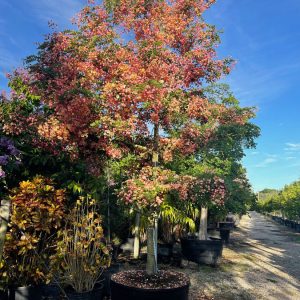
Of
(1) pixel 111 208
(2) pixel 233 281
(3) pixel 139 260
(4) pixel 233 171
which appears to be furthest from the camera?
(4) pixel 233 171

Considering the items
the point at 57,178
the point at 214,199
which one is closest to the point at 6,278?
the point at 57,178

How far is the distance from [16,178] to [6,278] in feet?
6.51

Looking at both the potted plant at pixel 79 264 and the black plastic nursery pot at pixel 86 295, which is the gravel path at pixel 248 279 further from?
the potted plant at pixel 79 264

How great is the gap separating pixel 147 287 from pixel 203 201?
189cm

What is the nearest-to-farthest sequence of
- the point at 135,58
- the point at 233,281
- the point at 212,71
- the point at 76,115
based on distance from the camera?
the point at 76,115 → the point at 135,58 → the point at 212,71 → the point at 233,281

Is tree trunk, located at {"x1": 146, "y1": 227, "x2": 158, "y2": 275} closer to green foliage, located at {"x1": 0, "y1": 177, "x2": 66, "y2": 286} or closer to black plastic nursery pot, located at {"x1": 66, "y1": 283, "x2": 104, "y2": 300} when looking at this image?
black plastic nursery pot, located at {"x1": 66, "y1": 283, "x2": 104, "y2": 300}

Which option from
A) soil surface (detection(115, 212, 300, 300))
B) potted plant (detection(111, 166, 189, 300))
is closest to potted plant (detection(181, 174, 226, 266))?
soil surface (detection(115, 212, 300, 300))

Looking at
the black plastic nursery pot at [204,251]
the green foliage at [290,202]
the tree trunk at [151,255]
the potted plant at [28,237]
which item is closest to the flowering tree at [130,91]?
the tree trunk at [151,255]

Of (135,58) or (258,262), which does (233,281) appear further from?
(135,58)

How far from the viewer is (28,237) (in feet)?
17.8

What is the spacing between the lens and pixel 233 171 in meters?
13.6

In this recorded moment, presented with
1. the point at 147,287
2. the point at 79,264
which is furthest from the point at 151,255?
the point at 79,264

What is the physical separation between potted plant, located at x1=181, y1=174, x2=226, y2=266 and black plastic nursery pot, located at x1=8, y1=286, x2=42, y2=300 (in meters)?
2.80

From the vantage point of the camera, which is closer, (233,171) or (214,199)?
(214,199)
